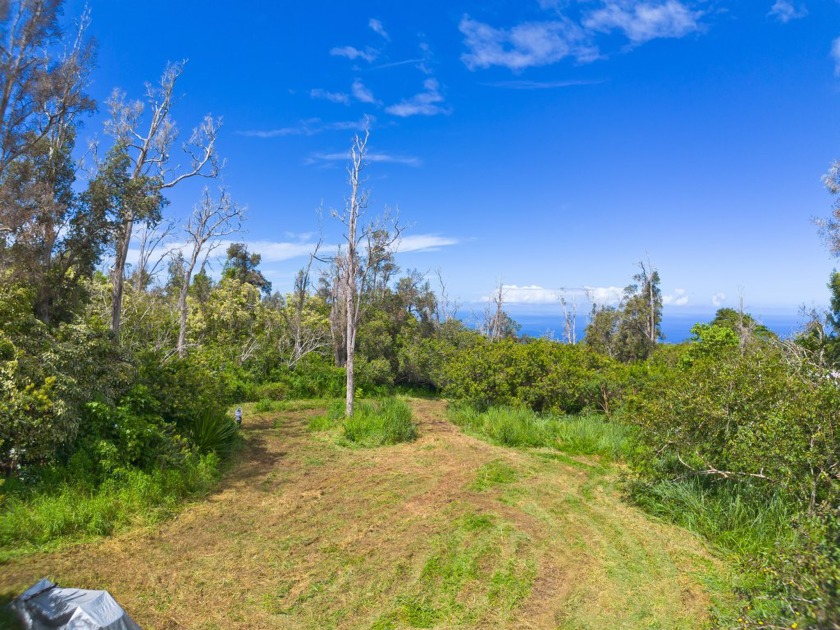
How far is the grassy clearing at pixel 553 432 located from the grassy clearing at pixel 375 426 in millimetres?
1829

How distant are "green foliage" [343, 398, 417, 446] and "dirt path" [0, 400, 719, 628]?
243 centimetres

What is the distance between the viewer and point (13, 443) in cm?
545

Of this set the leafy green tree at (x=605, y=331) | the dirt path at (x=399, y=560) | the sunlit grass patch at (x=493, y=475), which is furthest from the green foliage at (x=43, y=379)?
the leafy green tree at (x=605, y=331)

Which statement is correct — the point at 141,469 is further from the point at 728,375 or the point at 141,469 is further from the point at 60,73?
the point at 728,375

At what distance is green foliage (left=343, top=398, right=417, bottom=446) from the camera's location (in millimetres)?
10383

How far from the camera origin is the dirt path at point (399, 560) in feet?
13.7

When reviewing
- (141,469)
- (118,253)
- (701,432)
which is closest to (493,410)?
(701,432)

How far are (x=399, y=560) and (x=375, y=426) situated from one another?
18.8 feet

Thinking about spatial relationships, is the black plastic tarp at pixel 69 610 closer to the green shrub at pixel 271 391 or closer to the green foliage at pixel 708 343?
the green shrub at pixel 271 391

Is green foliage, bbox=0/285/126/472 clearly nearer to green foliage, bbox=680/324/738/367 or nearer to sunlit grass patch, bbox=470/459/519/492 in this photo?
sunlit grass patch, bbox=470/459/519/492

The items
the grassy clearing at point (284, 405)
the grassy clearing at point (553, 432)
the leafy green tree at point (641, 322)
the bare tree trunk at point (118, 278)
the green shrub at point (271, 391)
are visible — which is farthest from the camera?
the leafy green tree at point (641, 322)

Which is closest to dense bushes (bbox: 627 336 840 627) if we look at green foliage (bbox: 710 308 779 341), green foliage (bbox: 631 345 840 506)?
green foliage (bbox: 631 345 840 506)

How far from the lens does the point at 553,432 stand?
1041 centimetres

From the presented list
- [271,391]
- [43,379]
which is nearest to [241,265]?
[271,391]
